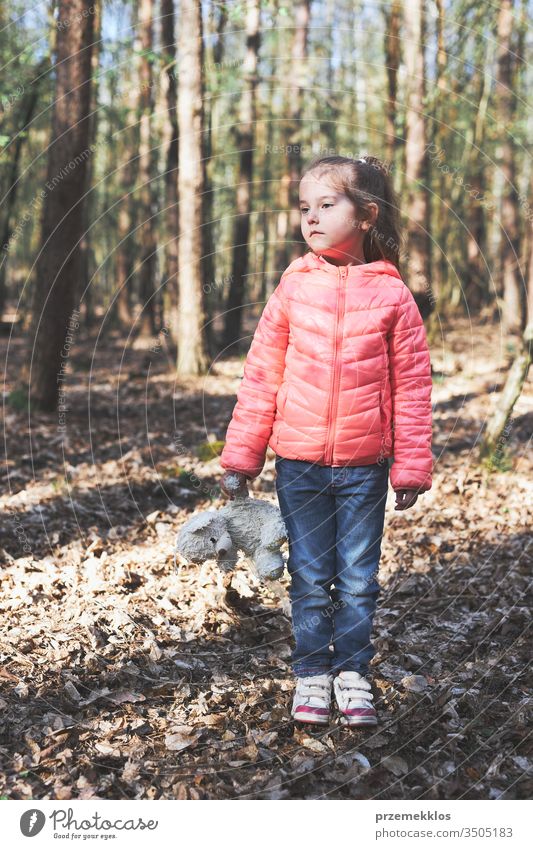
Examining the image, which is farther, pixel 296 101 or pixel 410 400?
pixel 296 101

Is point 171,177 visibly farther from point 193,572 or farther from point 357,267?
point 357,267

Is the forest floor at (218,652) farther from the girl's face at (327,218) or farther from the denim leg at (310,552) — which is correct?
the girl's face at (327,218)

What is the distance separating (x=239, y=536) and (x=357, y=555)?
2.05 feet

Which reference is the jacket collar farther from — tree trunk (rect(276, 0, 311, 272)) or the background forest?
tree trunk (rect(276, 0, 311, 272))

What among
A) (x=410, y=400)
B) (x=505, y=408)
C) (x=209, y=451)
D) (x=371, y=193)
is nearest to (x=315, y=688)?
(x=410, y=400)

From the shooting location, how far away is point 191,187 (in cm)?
1262

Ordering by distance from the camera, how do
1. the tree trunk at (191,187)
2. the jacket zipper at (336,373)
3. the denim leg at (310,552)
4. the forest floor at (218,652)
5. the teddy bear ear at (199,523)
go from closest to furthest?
the forest floor at (218,652), the jacket zipper at (336,373), the denim leg at (310,552), the teddy bear ear at (199,523), the tree trunk at (191,187)

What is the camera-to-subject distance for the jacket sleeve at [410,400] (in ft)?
11.4

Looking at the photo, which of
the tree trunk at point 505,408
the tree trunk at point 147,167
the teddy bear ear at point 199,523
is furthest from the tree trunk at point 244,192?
the teddy bear ear at point 199,523

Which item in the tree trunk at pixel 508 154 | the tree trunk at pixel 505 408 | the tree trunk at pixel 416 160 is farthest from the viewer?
the tree trunk at pixel 508 154

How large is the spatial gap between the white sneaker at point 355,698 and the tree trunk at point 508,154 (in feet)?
35.1

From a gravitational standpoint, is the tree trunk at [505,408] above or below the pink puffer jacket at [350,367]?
below

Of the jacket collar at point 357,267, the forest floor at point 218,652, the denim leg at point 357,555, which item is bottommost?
the forest floor at point 218,652
